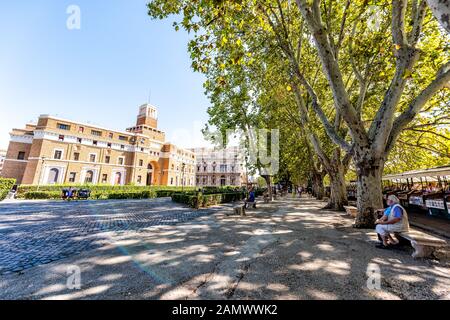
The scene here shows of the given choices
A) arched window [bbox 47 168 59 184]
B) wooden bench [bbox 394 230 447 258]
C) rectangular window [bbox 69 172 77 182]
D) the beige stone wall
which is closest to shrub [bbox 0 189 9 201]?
arched window [bbox 47 168 59 184]

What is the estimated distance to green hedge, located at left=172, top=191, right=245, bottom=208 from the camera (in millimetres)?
13508

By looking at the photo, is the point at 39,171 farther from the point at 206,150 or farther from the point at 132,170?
the point at 206,150

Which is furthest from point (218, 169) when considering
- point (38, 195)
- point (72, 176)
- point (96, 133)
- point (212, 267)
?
point (212, 267)

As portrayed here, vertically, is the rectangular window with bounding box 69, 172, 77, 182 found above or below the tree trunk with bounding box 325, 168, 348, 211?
above

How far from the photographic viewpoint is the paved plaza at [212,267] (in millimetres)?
2814

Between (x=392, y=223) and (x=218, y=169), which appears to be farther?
(x=218, y=169)

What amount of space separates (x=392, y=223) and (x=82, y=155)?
48208mm

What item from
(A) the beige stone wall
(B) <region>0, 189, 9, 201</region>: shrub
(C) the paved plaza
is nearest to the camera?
(C) the paved plaza

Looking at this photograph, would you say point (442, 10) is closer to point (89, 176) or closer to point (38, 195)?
point (38, 195)

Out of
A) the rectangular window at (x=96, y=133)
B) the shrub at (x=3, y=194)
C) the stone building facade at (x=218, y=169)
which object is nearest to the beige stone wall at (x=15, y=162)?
the rectangular window at (x=96, y=133)

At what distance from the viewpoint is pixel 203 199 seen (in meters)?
14.2

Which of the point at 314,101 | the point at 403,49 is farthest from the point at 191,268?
the point at 403,49

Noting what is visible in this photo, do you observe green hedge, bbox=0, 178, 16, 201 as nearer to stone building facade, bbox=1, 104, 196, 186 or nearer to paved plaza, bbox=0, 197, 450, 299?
stone building facade, bbox=1, 104, 196, 186
